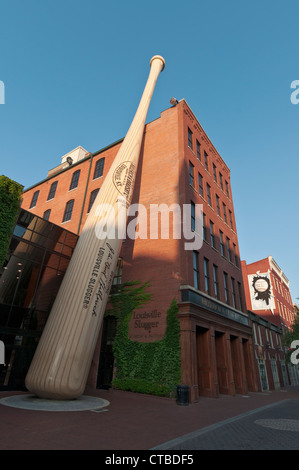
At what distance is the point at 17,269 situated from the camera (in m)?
16.2

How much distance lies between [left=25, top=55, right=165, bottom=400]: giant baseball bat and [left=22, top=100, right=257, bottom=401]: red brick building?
14.7 feet

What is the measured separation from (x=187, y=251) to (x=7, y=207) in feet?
37.0

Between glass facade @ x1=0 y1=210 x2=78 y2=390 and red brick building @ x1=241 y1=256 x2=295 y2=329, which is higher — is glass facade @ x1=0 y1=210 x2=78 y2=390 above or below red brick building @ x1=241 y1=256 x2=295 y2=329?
below

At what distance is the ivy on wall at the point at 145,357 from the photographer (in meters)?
15.5

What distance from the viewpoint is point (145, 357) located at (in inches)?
662

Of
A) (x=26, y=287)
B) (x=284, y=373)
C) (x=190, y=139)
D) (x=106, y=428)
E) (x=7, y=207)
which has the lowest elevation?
(x=106, y=428)

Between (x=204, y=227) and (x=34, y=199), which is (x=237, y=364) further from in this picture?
(x=34, y=199)

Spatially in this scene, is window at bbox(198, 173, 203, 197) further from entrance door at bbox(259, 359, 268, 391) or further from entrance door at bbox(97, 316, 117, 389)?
entrance door at bbox(259, 359, 268, 391)

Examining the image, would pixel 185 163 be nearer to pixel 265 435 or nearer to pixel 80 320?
pixel 80 320

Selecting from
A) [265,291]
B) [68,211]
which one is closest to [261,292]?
[265,291]

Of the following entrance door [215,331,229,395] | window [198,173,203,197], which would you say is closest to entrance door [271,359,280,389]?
entrance door [215,331,229,395]

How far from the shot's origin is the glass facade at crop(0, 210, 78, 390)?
1512 cm

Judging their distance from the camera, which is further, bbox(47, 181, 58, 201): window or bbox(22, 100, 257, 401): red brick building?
bbox(47, 181, 58, 201): window
